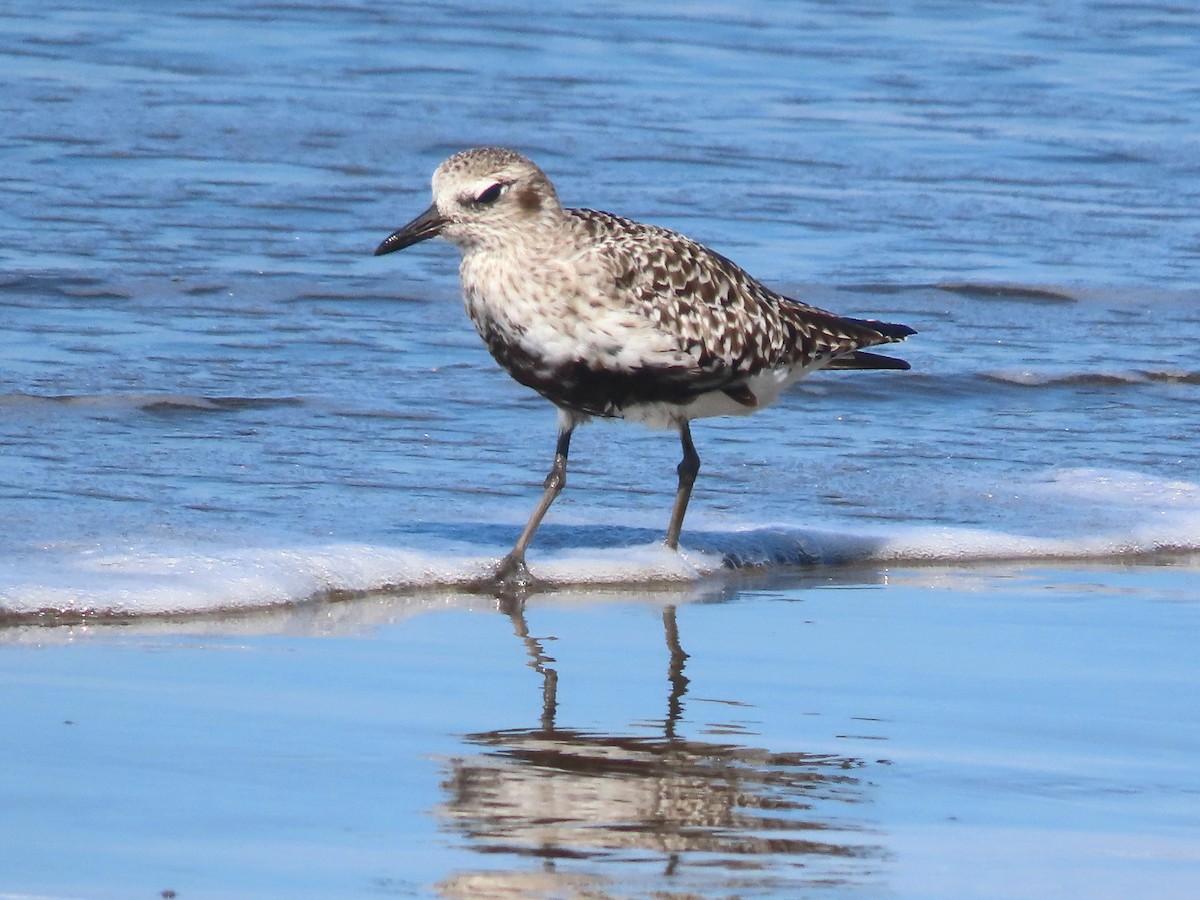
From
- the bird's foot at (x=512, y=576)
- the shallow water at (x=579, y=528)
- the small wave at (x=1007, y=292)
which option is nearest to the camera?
the shallow water at (x=579, y=528)

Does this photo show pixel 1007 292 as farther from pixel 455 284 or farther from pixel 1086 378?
→ pixel 455 284

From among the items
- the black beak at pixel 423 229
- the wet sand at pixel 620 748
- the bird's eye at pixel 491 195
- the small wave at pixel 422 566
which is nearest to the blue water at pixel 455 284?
the small wave at pixel 422 566

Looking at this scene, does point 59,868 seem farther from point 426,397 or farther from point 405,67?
point 405,67

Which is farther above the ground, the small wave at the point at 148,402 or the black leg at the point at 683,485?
the black leg at the point at 683,485

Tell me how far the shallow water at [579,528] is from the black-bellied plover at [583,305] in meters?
0.49

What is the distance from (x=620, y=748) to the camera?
5.21m

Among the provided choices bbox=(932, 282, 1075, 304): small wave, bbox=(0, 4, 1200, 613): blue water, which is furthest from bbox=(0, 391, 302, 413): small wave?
bbox=(932, 282, 1075, 304): small wave

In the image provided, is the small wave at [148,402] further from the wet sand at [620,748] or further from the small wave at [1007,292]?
→ the small wave at [1007,292]

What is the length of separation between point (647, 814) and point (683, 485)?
2.82 meters

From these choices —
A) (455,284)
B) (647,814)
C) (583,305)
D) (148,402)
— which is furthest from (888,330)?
(455,284)

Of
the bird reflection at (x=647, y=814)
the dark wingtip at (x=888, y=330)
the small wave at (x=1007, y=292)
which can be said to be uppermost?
the dark wingtip at (x=888, y=330)

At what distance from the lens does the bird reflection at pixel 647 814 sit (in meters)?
4.30

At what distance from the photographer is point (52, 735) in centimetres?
507

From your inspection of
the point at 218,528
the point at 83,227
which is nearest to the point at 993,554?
the point at 218,528
